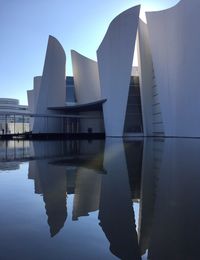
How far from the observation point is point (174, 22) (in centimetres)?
2911

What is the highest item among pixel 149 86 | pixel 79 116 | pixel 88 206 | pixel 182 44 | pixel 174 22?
pixel 174 22

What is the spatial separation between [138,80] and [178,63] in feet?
32.0

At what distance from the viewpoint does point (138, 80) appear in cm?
3822

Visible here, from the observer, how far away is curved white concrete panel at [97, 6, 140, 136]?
32.0m

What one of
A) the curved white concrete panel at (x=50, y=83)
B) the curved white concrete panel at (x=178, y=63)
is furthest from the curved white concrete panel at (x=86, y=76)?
the curved white concrete panel at (x=178, y=63)

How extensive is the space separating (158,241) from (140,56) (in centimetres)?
3324

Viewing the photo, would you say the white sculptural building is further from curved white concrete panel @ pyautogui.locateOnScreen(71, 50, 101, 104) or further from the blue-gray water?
the blue-gray water

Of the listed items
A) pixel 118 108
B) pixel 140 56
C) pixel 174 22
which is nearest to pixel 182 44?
pixel 174 22

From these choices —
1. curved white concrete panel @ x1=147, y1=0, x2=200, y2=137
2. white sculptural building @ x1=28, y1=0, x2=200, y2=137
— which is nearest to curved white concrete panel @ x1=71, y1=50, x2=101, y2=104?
white sculptural building @ x1=28, y1=0, x2=200, y2=137

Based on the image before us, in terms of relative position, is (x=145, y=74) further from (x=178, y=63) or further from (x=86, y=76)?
(x=86, y=76)

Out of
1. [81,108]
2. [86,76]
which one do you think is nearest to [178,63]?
Result: [81,108]

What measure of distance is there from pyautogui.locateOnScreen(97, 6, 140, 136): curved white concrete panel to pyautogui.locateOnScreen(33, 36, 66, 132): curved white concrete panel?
7.85 m

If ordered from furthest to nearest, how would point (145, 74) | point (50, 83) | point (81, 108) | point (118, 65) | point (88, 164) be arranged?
point (81, 108), point (50, 83), point (145, 74), point (118, 65), point (88, 164)

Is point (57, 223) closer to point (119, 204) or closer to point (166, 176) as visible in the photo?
point (119, 204)
